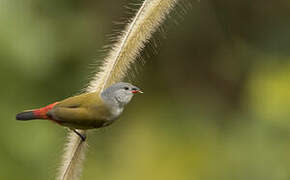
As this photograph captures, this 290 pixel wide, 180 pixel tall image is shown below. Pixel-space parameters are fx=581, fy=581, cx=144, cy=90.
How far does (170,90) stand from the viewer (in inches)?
290

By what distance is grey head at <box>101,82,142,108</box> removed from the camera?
419 cm

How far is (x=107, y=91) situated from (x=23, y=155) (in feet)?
6.89

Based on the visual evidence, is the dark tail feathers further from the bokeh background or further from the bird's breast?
the bokeh background

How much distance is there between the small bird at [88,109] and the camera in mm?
4168

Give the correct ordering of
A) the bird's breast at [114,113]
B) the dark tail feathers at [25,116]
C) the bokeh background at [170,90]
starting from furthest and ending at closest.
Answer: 1. the bokeh background at [170,90]
2. the bird's breast at [114,113]
3. the dark tail feathers at [25,116]

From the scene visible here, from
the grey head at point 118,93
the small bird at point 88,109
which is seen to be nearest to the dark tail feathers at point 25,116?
the small bird at point 88,109

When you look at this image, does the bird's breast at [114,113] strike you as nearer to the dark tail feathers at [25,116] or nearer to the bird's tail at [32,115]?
the bird's tail at [32,115]

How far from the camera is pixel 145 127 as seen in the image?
673cm

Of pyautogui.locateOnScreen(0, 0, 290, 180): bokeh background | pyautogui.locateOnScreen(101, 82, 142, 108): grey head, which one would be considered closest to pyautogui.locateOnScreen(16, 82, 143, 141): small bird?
pyautogui.locateOnScreen(101, 82, 142, 108): grey head

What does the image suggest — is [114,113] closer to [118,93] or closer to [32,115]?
[118,93]

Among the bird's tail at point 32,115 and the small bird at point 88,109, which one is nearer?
the bird's tail at point 32,115

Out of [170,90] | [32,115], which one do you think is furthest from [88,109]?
[170,90]

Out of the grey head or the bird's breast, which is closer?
the grey head

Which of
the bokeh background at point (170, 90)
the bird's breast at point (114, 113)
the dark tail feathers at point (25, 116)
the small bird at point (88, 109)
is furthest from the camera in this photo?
the bokeh background at point (170, 90)
